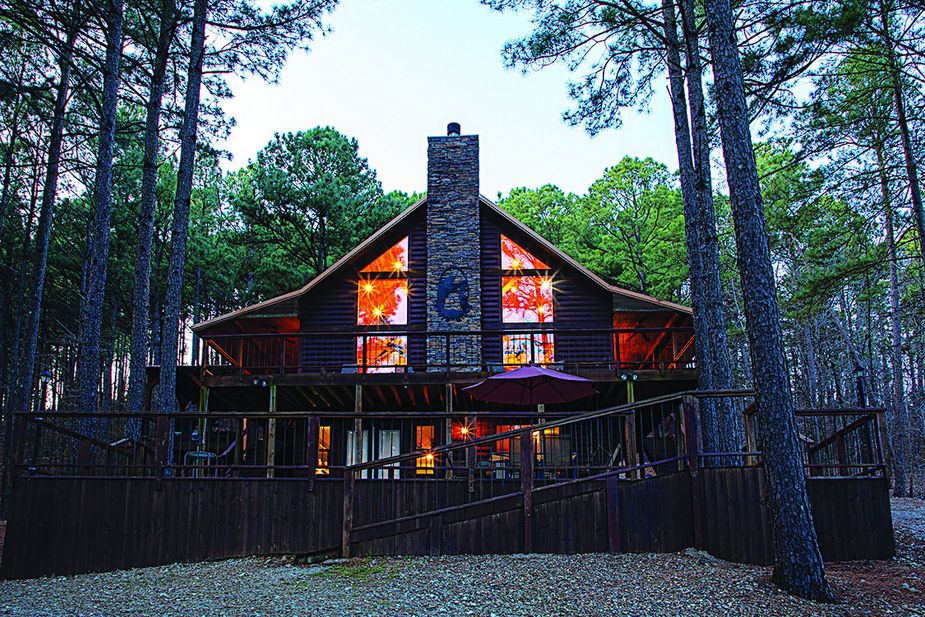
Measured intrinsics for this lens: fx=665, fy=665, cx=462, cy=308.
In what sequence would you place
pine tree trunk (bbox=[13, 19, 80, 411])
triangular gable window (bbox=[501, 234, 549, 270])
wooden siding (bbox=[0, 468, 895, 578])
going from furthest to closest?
pine tree trunk (bbox=[13, 19, 80, 411]) < triangular gable window (bbox=[501, 234, 549, 270]) < wooden siding (bbox=[0, 468, 895, 578])

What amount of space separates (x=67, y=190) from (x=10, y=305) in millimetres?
6341

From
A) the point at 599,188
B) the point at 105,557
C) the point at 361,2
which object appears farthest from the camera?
the point at 599,188

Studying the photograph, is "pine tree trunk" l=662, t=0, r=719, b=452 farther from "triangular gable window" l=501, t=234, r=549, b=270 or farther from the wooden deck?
"triangular gable window" l=501, t=234, r=549, b=270

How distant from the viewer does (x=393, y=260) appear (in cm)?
1574

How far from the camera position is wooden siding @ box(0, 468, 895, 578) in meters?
7.09

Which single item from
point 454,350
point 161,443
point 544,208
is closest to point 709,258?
point 454,350

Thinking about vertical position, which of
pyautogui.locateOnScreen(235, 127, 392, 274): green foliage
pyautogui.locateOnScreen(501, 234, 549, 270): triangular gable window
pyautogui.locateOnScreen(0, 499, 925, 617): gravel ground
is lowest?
pyautogui.locateOnScreen(0, 499, 925, 617): gravel ground

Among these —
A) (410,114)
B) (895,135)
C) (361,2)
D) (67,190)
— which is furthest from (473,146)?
(410,114)

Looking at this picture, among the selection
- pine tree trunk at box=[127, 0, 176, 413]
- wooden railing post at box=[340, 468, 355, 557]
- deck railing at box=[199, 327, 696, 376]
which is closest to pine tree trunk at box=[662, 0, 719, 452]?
deck railing at box=[199, 327, 696, 376]

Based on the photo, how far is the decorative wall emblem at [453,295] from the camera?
14.7 m

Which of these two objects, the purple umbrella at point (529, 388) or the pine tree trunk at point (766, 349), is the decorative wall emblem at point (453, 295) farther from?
the pine tree trunk at point (766, 349)

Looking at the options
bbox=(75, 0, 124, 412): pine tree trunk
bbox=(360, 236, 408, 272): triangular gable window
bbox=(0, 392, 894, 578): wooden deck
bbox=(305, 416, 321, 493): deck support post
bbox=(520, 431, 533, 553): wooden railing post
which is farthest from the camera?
bbox=(360, 236, 408, 272): triangular gable window

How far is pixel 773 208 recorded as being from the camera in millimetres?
21969

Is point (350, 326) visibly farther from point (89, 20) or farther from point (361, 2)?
point (89, 20)
